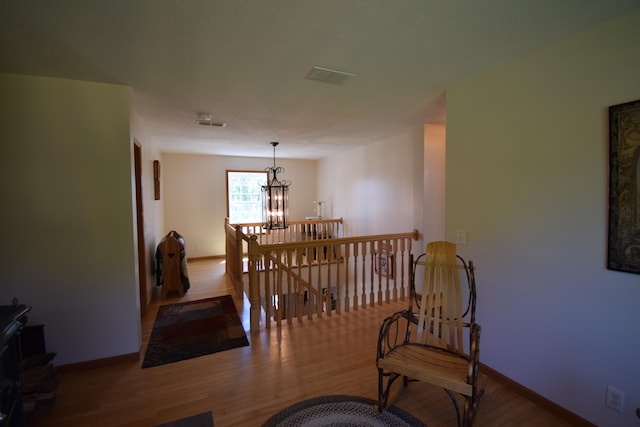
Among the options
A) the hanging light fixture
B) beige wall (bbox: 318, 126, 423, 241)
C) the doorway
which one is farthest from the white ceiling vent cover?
the hanging light fixture

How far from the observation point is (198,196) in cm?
697

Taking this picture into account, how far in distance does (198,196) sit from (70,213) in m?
4.55

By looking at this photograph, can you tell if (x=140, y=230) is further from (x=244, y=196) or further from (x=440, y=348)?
(x=244, y=196)

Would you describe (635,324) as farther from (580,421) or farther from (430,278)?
(430,278)

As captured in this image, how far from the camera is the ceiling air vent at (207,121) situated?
3.47 m

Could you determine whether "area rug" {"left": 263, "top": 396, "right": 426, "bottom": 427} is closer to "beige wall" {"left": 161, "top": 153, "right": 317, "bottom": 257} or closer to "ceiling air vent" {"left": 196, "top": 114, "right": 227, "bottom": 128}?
"ceiling air vent" {"left": 196, "top": 114, "right": 227, "bottom": 128}

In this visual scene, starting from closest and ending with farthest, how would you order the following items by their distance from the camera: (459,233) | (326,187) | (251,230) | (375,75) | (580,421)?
(580,421)
(375,75)
(459,233)
(251,230)
(326,187)

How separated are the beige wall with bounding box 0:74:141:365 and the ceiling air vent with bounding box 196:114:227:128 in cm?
96

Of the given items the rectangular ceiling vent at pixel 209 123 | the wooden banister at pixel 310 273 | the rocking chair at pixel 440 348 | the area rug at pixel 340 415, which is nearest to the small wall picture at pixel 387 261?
the wooden banister at pixel 310 273

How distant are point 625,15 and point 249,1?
2.03 m

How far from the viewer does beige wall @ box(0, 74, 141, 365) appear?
2.37 meters

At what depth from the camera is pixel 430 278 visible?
2.32m

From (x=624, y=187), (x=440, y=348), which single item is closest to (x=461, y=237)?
(x=440, y=348)

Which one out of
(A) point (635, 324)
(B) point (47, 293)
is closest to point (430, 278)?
(A) point (635, 324)
